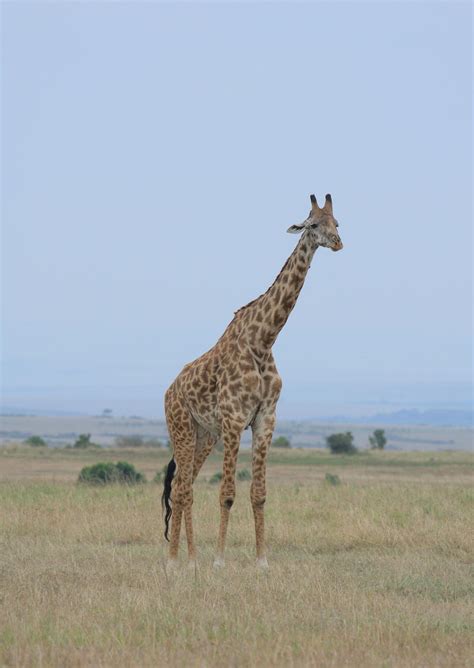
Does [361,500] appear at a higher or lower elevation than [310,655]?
higher

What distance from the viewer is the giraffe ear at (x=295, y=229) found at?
38.4ft

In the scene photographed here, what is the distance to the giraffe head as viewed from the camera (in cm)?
1159

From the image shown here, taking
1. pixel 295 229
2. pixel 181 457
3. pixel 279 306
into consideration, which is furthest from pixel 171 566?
pixel 295 229

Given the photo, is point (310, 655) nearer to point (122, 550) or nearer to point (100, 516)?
point (122, 550)

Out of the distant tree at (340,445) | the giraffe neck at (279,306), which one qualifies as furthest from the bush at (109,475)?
the distant tree at (340,445)

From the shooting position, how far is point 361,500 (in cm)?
1770

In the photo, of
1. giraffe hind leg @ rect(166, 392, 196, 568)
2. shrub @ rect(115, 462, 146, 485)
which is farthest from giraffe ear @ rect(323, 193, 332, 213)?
shrub @ rect(115, 462, 146, 485)

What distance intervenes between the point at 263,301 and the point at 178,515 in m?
2.53

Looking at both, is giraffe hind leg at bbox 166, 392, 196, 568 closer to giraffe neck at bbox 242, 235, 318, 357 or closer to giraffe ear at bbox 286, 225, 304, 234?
giraffe neck at bbox 242, 235, 318, 357

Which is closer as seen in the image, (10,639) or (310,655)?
(310,655)

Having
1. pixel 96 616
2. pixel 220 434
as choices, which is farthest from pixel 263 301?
pixel 96 616

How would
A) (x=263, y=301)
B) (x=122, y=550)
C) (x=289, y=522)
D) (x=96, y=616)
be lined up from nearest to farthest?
(x=96, y=616) < (x=263, y=301) < (x=122, y=550) < (x=289, y=522)

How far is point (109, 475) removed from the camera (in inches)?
1027

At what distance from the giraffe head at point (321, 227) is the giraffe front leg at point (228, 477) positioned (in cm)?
213
